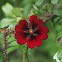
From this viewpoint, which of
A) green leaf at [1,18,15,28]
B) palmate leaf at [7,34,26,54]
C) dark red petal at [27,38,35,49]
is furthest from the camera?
green leaf at [1,18,15,28]

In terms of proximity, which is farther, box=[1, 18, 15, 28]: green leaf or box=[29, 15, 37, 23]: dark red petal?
box=[1, 18, 15, 28]: green leaf

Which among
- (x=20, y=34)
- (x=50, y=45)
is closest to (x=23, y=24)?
(x=20, y=34)

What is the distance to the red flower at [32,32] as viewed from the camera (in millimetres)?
873

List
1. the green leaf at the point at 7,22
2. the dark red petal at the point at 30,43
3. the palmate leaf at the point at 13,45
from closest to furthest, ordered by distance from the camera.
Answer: the dark red petal at the point at 30,43, the palmate leaf at the point at 13,45, the green leaf at the point at 7,22

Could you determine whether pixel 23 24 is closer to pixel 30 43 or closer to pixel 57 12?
pixel 30 43

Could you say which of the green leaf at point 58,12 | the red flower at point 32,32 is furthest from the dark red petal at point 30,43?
the green leaf at point 58,12

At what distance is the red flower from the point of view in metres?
0.87

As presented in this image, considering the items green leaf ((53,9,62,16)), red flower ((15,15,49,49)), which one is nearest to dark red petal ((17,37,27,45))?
red flower ((15,15,49,49))

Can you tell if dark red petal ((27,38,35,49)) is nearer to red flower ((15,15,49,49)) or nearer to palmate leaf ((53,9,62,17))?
red flower ((15,15,49,49))

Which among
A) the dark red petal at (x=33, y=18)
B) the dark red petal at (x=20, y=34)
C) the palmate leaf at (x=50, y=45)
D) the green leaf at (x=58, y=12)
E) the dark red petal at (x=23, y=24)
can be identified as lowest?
the palmate leaf at (x=50, y=45)

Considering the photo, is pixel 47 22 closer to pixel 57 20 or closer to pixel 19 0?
pixel 57 20

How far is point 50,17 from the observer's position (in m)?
0.98

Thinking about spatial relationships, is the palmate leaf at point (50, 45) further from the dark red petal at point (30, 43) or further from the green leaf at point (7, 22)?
the green leaf at point (7, 22)

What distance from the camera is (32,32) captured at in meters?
0.94
